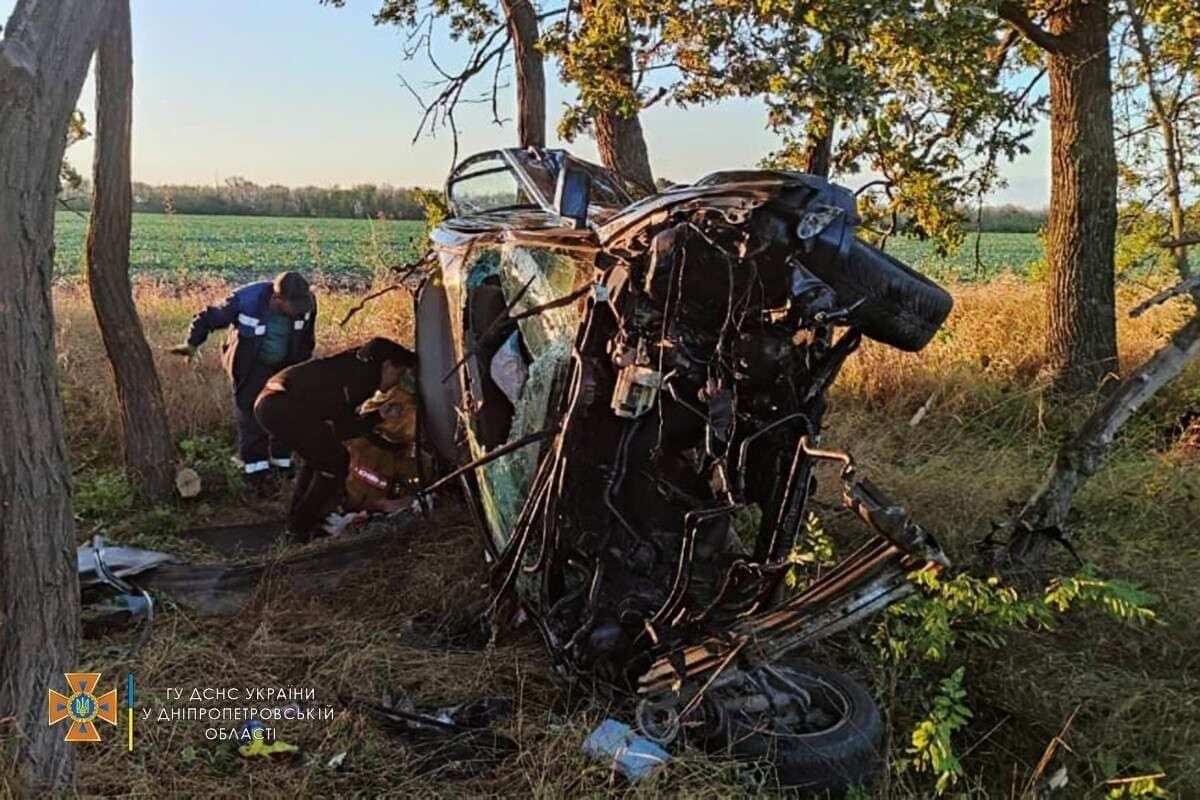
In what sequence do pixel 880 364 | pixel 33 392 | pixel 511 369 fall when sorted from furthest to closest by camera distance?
pixel 880 364 < pixel 511 369 < pixel 33 392

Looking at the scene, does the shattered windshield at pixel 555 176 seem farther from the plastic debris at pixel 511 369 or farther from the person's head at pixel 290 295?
the person's head at pixel 290 295

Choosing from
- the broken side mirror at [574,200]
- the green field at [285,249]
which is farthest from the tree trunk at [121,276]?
the broken side mirror at [574,200]

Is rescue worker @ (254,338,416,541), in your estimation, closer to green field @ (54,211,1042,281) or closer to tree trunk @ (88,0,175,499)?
tree trunk @ (88,0,175,499)

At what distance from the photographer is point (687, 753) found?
3316 mm

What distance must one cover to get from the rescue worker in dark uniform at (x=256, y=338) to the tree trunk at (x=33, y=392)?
4.12 m

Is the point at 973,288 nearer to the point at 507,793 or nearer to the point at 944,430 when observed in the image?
the point at 944,430

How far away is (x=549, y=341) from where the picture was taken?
12.9ft

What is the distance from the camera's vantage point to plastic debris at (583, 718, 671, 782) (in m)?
3.21

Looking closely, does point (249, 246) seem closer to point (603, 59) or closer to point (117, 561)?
point (603, 59)

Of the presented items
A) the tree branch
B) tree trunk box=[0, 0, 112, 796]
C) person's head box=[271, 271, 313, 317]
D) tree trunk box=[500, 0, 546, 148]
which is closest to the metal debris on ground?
tree trunk box=[0, 0, 112, 796]

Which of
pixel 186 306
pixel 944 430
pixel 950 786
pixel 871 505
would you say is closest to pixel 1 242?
pixel 871 505

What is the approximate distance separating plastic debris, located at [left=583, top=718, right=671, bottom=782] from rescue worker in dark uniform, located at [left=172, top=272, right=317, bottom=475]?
14.2 ft

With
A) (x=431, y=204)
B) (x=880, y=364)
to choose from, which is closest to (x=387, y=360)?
(x=431, y=204)

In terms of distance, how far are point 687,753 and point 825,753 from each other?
47 centimetres
